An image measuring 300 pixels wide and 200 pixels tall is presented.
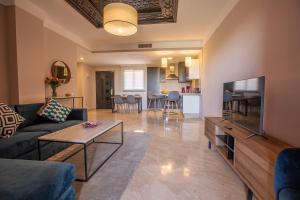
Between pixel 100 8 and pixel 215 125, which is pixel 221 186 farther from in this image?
pixel 100 8

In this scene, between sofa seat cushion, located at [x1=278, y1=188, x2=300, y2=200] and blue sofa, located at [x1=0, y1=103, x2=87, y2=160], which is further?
blue sofa, located at [x1=0, y1=103, x2=87, y2=160]

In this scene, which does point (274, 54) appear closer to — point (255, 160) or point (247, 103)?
point (247, 103)

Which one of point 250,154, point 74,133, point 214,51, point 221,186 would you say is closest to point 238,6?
point 214,51

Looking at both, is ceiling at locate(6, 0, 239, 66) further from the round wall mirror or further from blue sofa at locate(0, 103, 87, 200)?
blue sofa at locate(0, 103, 87, 200)

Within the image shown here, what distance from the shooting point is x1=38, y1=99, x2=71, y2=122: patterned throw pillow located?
2824 mm

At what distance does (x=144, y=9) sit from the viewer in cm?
321

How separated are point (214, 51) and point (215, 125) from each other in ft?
7.26

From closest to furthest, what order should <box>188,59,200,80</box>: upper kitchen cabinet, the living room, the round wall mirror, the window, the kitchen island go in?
the living room, the round wall mirror, the kitchen island, <box>188,59,200,80</box>: upper kitchen cabinet, the window

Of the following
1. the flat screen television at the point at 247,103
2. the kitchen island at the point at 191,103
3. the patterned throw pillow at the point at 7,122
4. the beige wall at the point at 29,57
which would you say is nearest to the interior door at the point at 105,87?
the kitchen island at the point at 191,103

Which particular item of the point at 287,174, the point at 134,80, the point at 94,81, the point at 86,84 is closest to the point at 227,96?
the point at 287,174

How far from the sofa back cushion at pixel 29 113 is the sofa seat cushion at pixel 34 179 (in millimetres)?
1723

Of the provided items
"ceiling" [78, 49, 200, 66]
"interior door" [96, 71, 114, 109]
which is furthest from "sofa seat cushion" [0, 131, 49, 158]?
"interior door" [96, 71, 114, 109]

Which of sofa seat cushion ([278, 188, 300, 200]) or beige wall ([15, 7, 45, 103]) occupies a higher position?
beige wall ([15, 7, 45, 103])

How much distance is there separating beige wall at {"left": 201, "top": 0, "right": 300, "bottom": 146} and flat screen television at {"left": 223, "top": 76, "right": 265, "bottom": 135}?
227 millimetres
